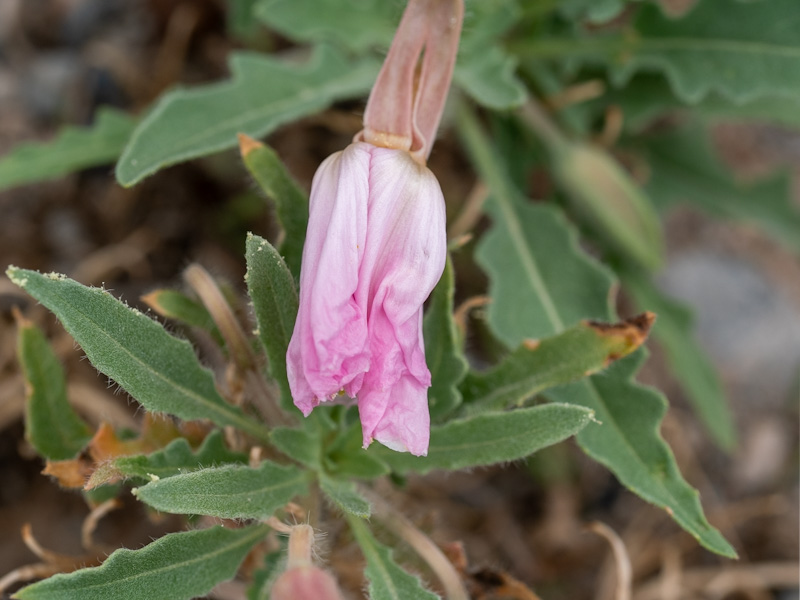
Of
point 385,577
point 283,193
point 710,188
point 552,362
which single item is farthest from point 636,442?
point 710,188

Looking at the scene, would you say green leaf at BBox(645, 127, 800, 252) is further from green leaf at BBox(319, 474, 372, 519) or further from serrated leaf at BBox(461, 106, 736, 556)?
green leaf at BBox(319, 474, 372, 519)

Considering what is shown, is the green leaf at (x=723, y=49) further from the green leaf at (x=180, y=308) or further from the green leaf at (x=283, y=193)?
the green leaf at (x=180, y=308)

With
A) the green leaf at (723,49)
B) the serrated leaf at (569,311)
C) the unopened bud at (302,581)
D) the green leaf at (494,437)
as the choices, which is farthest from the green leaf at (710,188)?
the unopened bud at (302,581)

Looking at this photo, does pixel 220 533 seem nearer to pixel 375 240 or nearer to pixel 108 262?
pixel 375 240

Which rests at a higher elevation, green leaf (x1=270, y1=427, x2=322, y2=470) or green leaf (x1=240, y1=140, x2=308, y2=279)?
green leaf (x1=240, y1=140, x2=308, y2=279)

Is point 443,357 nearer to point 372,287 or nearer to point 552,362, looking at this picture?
point 552,362

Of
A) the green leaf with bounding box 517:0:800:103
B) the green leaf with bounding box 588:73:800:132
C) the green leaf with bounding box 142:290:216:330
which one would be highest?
the green leaf with bounding box 517:0:800:103

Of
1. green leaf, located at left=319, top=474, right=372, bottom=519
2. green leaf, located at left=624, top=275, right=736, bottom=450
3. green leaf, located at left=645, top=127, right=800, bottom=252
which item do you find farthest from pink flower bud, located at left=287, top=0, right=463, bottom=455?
green leaf, located at left=645, top=127, right=800, bottom=252

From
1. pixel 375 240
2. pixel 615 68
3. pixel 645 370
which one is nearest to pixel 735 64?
pixel 615 68
